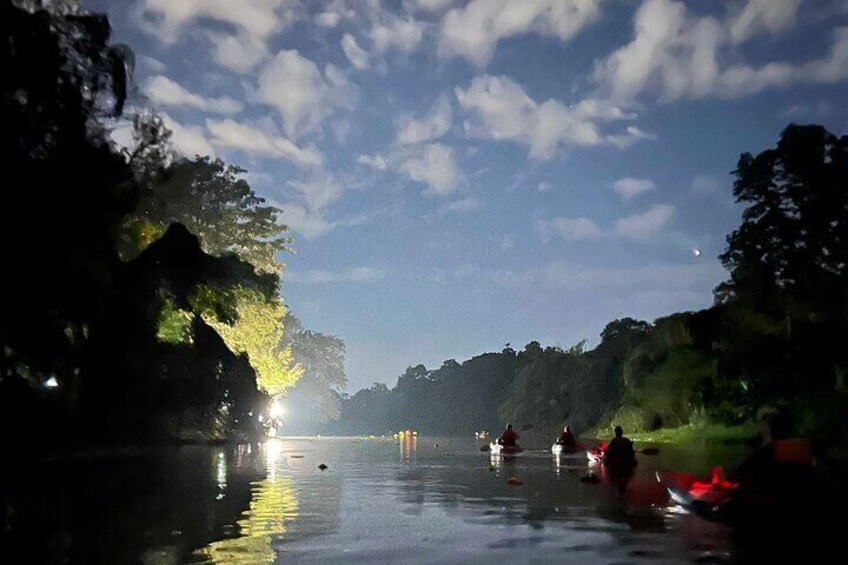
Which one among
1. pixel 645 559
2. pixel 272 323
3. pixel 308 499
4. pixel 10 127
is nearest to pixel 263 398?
pixel 272 323

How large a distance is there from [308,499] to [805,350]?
35.3 metres

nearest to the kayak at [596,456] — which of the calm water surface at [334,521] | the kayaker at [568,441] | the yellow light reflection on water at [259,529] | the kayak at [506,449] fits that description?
the calm water surface at [334,521]

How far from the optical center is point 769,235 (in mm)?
57375

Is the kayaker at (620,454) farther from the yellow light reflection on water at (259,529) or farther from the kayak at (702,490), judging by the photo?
the kayak at (702,490)

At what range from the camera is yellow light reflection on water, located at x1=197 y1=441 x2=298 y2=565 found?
1057cm

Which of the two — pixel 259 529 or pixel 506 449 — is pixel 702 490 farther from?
pixel 506 449

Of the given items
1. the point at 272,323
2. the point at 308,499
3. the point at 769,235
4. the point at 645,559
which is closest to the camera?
the point at 645,559

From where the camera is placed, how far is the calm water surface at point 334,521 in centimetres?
1116

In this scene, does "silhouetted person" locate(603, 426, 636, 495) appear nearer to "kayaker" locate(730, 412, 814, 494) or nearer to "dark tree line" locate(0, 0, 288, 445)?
"kayaker" locate(730, 412, 814, 494)

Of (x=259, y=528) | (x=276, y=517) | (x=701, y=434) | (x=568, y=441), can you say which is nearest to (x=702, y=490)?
(x=276, y=517)

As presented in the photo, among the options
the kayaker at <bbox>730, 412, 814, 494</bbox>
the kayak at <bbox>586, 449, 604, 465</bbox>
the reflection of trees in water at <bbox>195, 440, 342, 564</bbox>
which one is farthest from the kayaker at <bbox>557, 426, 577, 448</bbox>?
the kayaker at <bbox>730, 412, 814, 494</bbox>

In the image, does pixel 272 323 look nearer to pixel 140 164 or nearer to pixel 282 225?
pixel 282 225

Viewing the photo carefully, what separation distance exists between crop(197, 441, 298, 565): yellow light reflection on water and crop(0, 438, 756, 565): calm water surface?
0.02 m

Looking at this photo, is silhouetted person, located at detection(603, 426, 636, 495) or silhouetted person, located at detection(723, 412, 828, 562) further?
silhouetted person, located at detection(603, 426, 636, 495)
